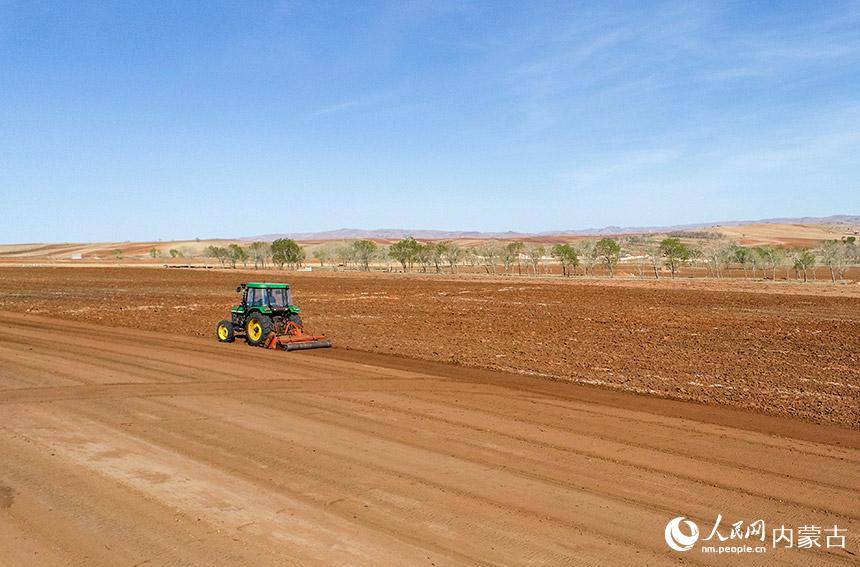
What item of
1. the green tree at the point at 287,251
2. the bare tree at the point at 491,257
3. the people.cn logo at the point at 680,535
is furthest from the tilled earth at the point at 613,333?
the green tree at the point at 287,251

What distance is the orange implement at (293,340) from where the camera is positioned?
670 inches

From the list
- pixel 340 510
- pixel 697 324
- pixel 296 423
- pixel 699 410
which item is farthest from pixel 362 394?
pixel 697 324

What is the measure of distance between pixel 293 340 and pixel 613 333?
1137 centimetres

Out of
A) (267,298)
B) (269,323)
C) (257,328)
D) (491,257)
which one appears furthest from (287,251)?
(269,323)

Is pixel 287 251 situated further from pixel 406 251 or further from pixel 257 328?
pixel 257 328

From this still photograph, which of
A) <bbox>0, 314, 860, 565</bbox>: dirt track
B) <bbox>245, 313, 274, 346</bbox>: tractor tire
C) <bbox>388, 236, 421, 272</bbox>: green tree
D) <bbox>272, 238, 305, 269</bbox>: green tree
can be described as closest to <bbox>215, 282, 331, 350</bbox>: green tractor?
<bbox>245, 313, 274, 346</bbox>: tractor tire

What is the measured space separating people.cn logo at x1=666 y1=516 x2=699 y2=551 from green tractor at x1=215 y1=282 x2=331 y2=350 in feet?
40.9

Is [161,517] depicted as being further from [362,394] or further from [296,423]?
[362,394]

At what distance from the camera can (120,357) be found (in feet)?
51.3

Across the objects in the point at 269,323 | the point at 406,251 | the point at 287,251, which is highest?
the point at 287,251

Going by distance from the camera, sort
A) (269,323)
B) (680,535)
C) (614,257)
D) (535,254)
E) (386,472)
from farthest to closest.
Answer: (535,254) → (614,257) → (269,323) → (386,472) → (680,535)

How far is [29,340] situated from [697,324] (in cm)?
2431

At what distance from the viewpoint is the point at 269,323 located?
57.3 ft

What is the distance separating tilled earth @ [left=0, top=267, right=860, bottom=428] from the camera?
42.5 ft
